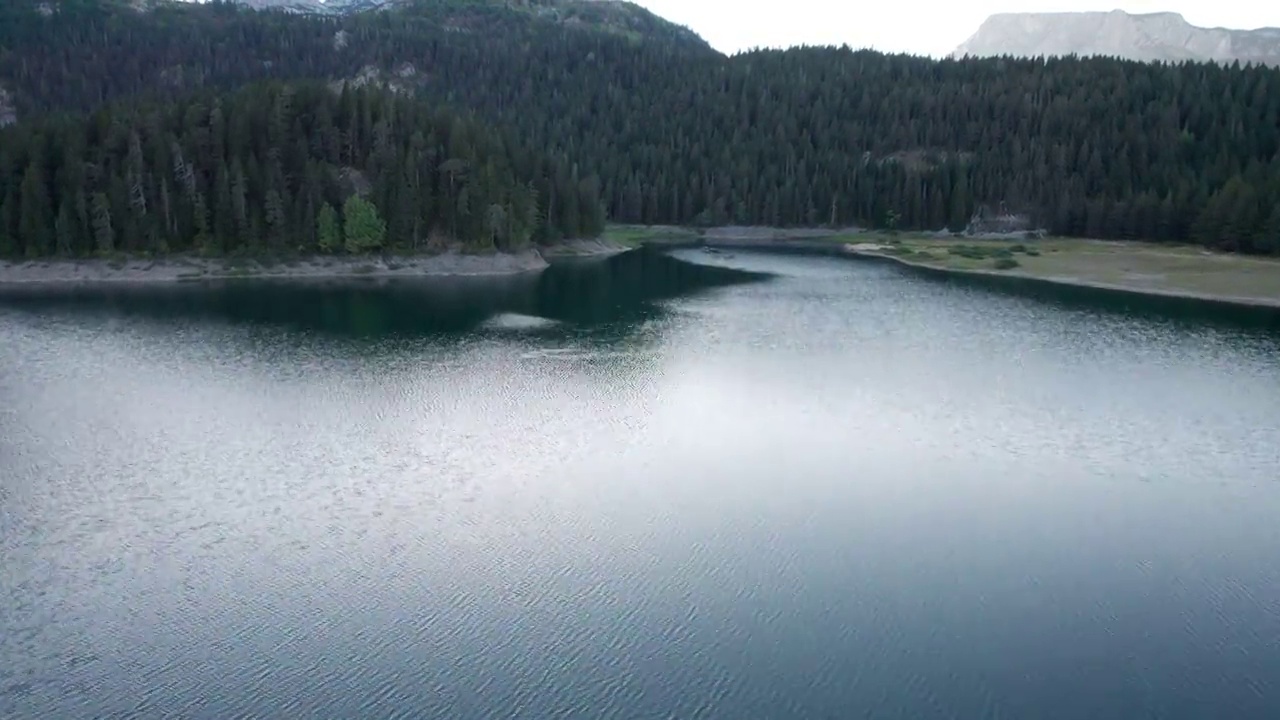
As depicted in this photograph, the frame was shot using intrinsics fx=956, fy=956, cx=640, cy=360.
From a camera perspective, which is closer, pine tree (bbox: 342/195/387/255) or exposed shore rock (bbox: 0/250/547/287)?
exposed shore rock (bbox: 0/250/547/287)

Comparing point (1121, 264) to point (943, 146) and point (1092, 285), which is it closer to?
point (1092, 285)

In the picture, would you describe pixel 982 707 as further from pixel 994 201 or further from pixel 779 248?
pixel 994 201

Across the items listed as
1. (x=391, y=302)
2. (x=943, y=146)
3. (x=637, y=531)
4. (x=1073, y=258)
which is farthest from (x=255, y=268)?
(x=943, y=146)

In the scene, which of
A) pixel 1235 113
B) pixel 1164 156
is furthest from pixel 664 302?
pixel 1235 113

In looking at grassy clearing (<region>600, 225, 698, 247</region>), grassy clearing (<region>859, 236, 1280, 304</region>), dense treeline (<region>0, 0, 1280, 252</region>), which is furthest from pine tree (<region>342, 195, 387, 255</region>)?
grassy clearing (<region>859, 236, 1280, 304</region>)

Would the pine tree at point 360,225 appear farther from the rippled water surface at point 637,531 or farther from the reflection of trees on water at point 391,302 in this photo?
the rippled water surface at point 637,531

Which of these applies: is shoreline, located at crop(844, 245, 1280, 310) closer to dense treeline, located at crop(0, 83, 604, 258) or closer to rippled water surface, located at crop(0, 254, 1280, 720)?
rippled water surface, located at crop(0, 254, 1280, 720)

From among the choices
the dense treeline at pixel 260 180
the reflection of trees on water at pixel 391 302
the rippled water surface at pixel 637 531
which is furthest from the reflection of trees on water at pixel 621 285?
the rippled water surface at pixel 637 531
